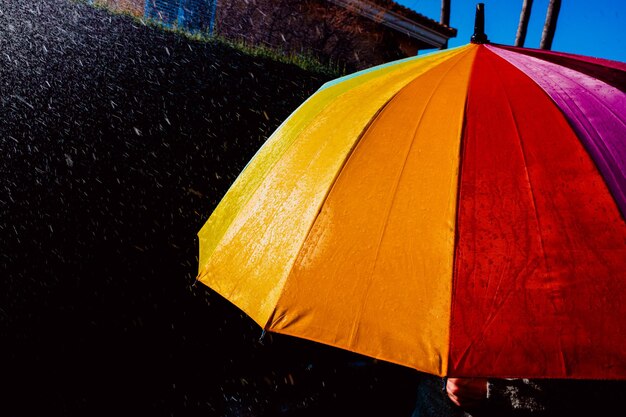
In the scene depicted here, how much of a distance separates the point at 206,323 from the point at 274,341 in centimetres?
77

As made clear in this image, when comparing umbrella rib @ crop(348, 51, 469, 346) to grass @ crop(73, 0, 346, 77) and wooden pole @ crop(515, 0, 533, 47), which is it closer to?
grass @ crop(73, 0, 346, 77)

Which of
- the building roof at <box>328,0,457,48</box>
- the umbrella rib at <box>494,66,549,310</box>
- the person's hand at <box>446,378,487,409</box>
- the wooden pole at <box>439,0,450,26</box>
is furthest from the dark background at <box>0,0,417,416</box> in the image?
the wooden pole at <box>439,0,450,26</box>

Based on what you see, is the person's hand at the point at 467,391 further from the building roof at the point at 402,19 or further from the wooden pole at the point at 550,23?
the wooden pole at the point at 550,23

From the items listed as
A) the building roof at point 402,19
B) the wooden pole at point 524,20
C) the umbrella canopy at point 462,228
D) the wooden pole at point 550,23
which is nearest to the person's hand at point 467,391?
the umbrella canopy at point 462,228

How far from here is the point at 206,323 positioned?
4.54 m

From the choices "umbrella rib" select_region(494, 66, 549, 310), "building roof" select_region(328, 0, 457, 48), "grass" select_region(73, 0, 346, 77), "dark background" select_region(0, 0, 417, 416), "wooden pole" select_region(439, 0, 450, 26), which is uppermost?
"wooden pole" select_region(439, 0, 450, 26)

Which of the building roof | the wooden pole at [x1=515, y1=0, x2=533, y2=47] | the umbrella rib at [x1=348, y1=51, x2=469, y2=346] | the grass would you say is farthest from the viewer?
the wooden pole at [x1=515, y1=0, x2=533, y2=47]

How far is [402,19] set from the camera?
12.2 metres

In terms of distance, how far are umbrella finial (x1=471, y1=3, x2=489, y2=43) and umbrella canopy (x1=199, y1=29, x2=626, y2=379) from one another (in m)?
0.10

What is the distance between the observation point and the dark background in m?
3.84

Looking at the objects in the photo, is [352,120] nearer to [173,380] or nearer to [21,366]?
[173,380]

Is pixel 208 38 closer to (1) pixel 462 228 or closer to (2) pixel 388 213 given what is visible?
(2) pixel 388 213

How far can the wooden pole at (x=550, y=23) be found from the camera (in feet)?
42.8

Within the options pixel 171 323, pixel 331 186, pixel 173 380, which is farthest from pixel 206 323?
pixel 331 186
